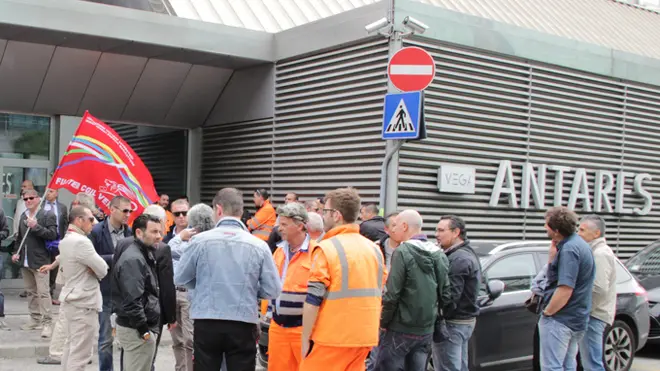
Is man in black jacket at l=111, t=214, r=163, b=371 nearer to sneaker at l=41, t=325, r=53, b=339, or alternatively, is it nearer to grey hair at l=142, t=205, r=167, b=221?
grey hair at l=142, t=205, r=167, b=221

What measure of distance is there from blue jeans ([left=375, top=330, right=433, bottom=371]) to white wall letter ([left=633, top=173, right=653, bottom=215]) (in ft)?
30.2

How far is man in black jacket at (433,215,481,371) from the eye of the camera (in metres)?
6.62

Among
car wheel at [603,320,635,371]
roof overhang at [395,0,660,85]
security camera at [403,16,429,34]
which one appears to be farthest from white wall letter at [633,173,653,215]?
security camera at [403,16,429,34]

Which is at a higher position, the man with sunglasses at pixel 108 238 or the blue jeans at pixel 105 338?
the man with sunglasses at pixel 108 238

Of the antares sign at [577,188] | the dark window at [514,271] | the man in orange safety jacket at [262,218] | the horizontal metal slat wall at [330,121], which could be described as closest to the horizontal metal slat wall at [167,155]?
the horizontal metal slat wall at [330,121]

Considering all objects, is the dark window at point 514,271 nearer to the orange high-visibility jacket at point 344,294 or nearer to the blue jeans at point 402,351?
the blue jeans at point 402,351

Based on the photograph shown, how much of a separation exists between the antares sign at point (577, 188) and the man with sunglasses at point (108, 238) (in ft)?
20.1

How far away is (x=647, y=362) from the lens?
1001 centimetres

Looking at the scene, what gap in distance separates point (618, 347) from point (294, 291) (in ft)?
16.1

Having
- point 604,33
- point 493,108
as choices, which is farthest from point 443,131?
point 604,33

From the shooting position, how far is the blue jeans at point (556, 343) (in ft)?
21.6

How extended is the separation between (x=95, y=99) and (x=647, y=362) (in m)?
10.1

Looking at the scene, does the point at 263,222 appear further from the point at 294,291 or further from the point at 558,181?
the point at 294,291

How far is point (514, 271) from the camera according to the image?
26.8ft
